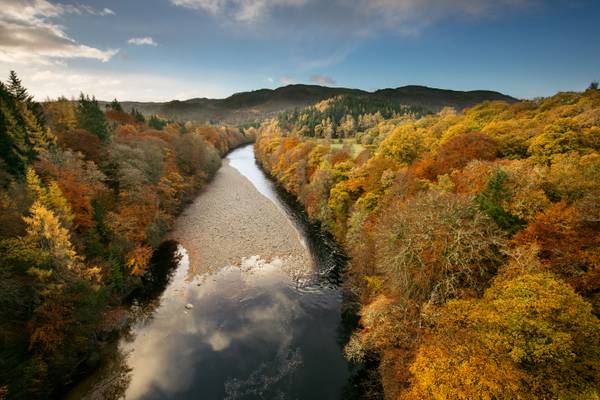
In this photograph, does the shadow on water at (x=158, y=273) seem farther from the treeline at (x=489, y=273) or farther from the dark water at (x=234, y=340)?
the treeline at (x=489, y=273)

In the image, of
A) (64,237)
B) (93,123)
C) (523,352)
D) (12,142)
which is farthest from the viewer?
(93,123)

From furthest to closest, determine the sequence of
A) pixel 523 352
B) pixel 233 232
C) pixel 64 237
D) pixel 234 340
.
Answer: pixel 233 232, pixel 234 340, pixel 64 237, pixel 523 352

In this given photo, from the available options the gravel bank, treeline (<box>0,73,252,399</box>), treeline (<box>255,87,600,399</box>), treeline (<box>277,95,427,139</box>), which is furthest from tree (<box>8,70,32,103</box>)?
treeline (<box>277,95,427,139</box>)

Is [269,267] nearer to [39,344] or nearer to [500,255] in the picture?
[39,344]

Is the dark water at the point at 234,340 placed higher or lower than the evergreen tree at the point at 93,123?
lower

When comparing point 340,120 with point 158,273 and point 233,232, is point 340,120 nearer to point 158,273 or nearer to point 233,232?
point 233,232

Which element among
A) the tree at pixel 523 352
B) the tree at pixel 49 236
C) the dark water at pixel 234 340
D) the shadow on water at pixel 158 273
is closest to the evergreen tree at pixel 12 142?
the tree at pixel 49 236

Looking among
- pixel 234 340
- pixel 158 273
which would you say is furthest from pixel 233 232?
pixel 234 340
